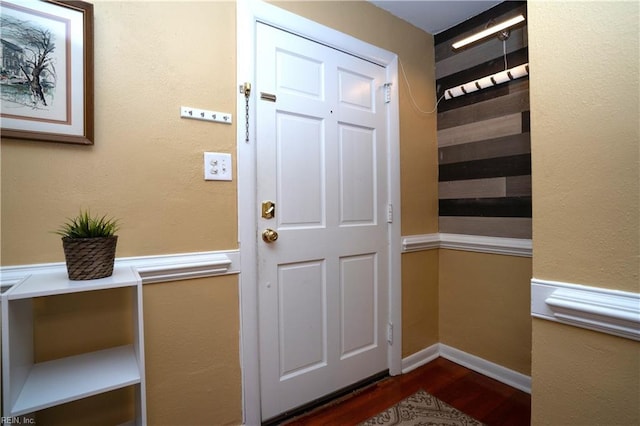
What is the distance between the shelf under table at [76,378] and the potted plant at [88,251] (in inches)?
13.1

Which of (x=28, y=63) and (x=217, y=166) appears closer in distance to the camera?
(x=28, y=63)

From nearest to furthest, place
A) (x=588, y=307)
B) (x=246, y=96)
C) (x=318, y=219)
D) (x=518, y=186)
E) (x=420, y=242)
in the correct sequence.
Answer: (x=588, y=307) < (x=246, y=96) < (x=318, y=219) < (x=518, y=186) < (x=420, y=242)

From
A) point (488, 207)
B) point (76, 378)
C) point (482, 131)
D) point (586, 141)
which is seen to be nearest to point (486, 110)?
point (482, 131)

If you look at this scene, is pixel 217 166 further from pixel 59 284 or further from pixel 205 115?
pixel 59 284

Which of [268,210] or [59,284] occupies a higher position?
[268,210]

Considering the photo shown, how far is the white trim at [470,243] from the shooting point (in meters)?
1.81

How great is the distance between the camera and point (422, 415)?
1582 millimetres

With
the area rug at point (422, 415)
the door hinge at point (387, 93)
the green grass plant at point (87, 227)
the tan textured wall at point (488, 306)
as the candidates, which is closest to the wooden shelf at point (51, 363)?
the green grass plant at point (87, 227)

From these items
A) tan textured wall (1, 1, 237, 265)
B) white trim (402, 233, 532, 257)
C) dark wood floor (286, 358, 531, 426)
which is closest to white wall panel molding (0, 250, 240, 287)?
tan textured wall (1, 1, 237, 265)

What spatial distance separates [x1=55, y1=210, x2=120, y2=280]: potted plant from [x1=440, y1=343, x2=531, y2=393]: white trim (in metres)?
2.24

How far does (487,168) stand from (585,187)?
46.6 inches

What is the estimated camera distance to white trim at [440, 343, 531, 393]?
→ 5.92ft

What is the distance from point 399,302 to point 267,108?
4.94 feet

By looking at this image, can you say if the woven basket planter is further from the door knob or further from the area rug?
the area rug
